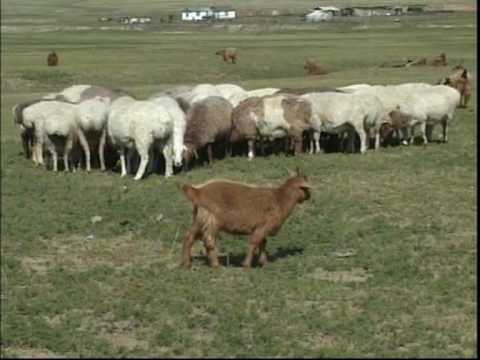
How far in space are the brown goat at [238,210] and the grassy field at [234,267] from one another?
31 centimetres

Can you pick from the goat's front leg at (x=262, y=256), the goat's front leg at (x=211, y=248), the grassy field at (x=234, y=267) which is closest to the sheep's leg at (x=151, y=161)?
the grassy field at (x=234, y=267)

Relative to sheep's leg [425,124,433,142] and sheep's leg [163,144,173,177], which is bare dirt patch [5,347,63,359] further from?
sheep's leg [425,124,433,142]

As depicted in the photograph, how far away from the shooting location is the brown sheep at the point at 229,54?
136 ft

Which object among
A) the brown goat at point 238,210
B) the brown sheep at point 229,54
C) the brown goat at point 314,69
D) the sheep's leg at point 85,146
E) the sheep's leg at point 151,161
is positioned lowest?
the brown goat at point 314,69

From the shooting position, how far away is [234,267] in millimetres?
9945

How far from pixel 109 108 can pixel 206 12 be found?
292 inches

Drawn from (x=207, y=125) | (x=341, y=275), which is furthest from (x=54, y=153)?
(x=341, y=275)

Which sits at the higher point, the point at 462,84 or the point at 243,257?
the point at 243,257

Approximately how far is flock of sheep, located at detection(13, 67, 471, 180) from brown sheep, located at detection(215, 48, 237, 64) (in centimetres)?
2001

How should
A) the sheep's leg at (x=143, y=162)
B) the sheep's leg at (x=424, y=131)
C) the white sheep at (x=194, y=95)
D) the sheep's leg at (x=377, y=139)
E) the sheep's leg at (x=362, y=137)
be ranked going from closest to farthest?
the sheep's leg at (x=143, y=162) < the white sheep at (x=194, y=95) < the sheep's leg at (x=362, y=137) < the sheep's leg at (x=377, y=139) < the sheep's leg at (x=424, y=131)

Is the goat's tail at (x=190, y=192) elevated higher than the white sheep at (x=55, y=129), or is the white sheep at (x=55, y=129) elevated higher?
the goat's tail at (x=190, y=192)

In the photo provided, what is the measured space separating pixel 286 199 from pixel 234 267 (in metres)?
0.91

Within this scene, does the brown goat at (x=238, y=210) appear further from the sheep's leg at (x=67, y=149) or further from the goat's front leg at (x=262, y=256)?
the sheep's leg at (x=67, y=149)

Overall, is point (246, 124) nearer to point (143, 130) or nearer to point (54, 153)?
point (143, 130)
